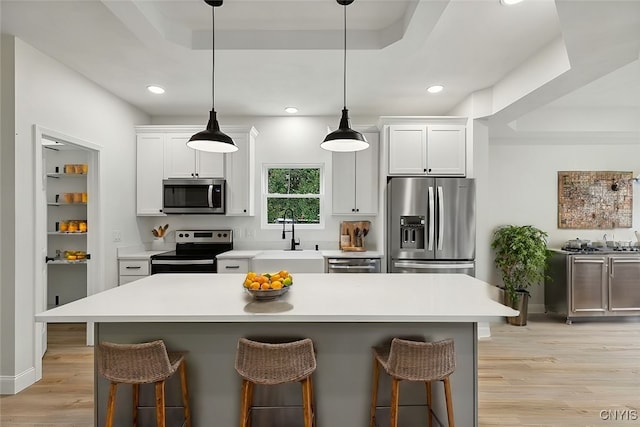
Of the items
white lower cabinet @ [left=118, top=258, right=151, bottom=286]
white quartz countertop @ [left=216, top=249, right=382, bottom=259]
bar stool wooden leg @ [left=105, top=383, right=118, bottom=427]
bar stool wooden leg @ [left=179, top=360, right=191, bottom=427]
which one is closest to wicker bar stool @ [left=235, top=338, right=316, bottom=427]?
bar stool wooden leg @ [left=179, top=360, right=191, bottom=427]

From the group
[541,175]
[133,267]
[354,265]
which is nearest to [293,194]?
[354,265]

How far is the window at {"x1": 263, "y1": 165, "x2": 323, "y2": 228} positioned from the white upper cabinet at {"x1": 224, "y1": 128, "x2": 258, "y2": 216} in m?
0.45

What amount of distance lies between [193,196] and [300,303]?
290 centimetres

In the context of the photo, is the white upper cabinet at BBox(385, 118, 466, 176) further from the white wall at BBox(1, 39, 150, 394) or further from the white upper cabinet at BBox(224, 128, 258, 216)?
the white wall at BBox(1, 39, 150, 394)

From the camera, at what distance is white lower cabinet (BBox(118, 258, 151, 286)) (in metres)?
4.04

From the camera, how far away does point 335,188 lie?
14.5 ft

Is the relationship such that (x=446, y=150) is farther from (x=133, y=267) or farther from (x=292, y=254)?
(x=133, y=267)

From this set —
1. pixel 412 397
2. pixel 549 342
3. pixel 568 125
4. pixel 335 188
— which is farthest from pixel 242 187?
pixel 568 125

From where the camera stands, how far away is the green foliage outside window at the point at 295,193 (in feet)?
16.0

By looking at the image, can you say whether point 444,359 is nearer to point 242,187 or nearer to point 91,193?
point 242,187

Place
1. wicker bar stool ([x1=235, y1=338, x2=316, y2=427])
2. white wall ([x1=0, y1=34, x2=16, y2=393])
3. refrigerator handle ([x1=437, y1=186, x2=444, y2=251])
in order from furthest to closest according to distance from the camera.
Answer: refrigerator handle ([x1=437, y1=186, x2=444, y2=251])
white wall ([x1=0, y1=34, x2=16, y2=393])
wicker bar stool ([x1=235, y1=338, x2=316, y2=427])

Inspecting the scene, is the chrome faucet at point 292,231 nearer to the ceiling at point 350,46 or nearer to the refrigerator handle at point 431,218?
the ceiling at point 350,46

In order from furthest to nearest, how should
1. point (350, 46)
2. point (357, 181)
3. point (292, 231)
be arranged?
point (292, 231) < point (357, 181) < point (350, 46)

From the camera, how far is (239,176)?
174 inches
